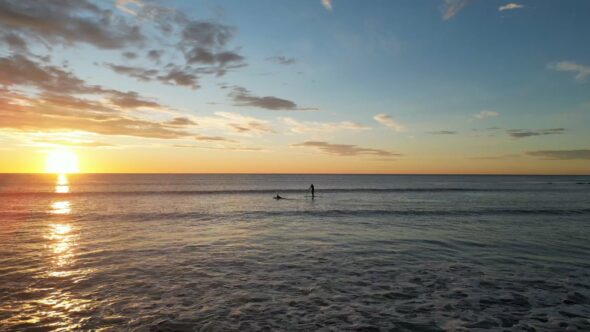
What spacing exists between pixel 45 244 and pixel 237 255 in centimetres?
1308

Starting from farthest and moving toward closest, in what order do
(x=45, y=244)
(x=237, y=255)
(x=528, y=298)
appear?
(x=45, y=244), (x=237, y=255), (x=528, y=298)

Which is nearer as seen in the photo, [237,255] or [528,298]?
[528,298]

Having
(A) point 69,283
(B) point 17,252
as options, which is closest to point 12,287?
(A) point 69,283

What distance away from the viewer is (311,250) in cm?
1912

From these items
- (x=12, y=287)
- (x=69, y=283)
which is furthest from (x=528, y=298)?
(x=12, y=287)

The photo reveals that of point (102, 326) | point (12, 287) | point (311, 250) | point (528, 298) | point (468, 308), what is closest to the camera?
point (102, 326)

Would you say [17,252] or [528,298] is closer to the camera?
[528,298]

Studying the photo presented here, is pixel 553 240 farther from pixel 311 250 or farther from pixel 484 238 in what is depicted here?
pixel 311 250

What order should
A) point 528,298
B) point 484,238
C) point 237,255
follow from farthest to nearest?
1. point 484,238
2. point 237,255
3. point 528,298

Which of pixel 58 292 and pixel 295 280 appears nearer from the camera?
pixel 58 292

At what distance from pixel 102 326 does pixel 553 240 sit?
25.8m

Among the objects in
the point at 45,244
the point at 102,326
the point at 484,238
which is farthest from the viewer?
the point at 484,238

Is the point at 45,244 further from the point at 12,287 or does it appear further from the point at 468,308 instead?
the point at 468,308

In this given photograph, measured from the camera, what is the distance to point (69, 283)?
13.2 meters
